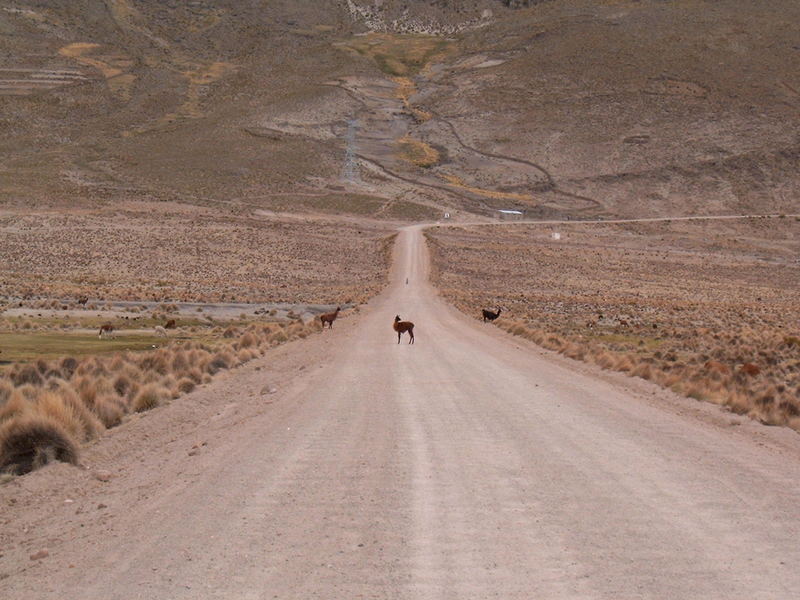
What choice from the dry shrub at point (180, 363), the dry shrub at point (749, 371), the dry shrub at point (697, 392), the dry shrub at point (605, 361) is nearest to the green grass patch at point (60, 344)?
the dry shrub at point (180, 363)

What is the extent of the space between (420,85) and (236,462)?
176932 millimetres

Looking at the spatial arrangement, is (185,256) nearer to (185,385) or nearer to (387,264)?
(387,264)

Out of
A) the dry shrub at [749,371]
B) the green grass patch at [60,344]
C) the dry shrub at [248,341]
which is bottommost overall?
the green grass patch at [60,344]

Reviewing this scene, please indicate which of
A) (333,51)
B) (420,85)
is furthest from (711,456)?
(333,51)

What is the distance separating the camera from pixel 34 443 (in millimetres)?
10719

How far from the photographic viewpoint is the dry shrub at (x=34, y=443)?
416 inches

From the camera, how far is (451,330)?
30.6 meters

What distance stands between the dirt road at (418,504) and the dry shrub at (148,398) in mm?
405

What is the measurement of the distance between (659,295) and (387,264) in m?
23.8

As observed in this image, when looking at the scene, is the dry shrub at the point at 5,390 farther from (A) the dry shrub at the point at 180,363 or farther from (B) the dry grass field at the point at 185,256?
(B) the dry grass field at the point at 185,256

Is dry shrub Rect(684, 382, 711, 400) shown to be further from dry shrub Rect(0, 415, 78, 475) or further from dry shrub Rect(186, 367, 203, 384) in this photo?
dry shrub Rect(0, 415, 78, 475)

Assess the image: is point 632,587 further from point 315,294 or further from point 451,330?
point 315,294

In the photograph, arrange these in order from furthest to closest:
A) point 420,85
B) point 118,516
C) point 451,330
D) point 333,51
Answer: point 333,51 → point 420,85 → point 451,330 → point 118,516

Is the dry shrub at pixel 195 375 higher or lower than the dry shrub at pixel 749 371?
lower
